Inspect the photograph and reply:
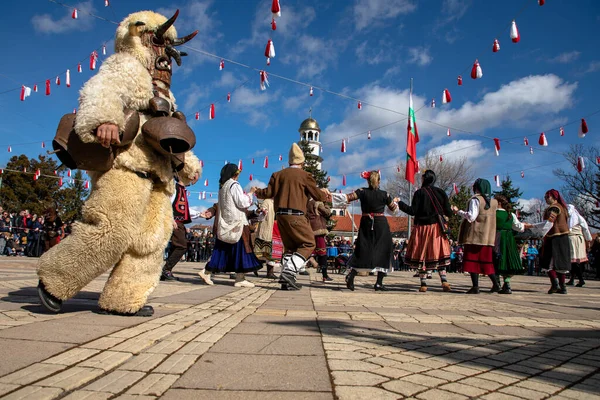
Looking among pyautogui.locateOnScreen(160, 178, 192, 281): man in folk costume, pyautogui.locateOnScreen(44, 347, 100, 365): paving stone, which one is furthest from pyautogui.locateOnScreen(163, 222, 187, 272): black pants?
pyautogui.locateOnScreen(44, 347, 100, 365): paving stone

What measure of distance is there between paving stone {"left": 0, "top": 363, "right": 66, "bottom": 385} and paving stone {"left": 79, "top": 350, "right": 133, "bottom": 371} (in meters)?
0.11

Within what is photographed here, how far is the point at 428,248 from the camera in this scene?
7.38 meters

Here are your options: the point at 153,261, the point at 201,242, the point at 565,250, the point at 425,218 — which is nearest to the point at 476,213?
the point at 425,218

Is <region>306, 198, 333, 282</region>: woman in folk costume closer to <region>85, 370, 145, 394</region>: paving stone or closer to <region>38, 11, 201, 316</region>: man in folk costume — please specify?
<region>38, 11, 201, 316</region>: man in folk costume

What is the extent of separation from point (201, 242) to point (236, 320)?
20.9 metres

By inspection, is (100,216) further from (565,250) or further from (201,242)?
(201,242)

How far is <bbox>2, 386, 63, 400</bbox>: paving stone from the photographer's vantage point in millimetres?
1364

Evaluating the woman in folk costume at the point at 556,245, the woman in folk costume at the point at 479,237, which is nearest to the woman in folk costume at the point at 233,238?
the woman in folk costume at the point at 479,237

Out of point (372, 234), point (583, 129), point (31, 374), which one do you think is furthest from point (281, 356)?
point (583, 129)

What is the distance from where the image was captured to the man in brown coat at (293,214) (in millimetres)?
6164

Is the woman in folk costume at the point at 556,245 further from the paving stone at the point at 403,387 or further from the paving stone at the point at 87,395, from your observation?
the paving stone at the point at 87,395

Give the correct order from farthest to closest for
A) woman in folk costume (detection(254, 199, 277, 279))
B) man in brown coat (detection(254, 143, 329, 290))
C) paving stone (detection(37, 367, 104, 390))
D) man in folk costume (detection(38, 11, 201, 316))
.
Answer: woman in folk costume (detection(254, 199, 277, 279))
man in brown coat (detection(254, 143, 329, 290))
man in folk costume (detection(38, 11, 201, 316))
paving stone (detection(37, 367, 104, 390))

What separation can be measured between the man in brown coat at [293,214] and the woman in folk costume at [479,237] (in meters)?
2.65

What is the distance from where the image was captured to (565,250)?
7906mm
